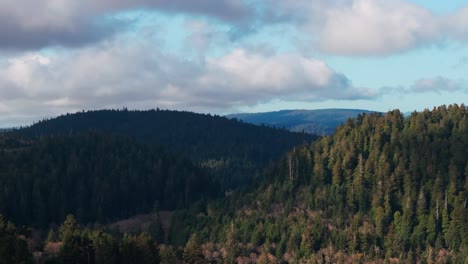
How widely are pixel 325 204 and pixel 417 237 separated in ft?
103

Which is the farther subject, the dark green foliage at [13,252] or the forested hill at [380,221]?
the forested hill at [380,221]

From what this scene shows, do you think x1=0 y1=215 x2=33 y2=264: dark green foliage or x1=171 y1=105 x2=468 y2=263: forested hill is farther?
x1=171 y1=105 x2=468 y2=263: forested hill

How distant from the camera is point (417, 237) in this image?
17300 centimetres

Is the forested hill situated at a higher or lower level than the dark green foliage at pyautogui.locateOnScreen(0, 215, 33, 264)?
lower

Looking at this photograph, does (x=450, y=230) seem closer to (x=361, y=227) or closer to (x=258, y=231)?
(x=361, y=227)

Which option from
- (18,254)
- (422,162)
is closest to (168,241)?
(422,162)

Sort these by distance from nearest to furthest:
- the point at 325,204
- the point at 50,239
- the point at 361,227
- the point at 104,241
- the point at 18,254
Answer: the point at 18,254 < the point at 104,241 < the point at 50,239 < the point at 361,227 < the point at 325,204

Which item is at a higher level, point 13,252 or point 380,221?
point 13,252

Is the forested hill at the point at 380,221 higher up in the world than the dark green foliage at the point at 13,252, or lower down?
lower down

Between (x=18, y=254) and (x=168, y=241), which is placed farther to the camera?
(x=168, y=241)

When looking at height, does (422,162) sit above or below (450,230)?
above

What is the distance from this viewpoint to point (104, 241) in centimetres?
11056

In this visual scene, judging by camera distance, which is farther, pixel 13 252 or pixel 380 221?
pixel 380 221

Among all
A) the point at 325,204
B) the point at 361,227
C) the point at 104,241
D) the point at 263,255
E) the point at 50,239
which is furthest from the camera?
the point at 325,204
